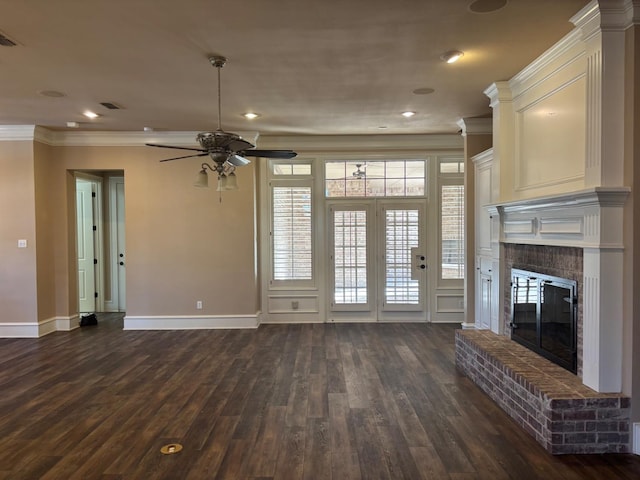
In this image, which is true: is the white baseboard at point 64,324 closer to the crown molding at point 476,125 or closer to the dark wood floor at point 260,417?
the dark wood floor at point 260,417

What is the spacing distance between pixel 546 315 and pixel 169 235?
16.2 feet

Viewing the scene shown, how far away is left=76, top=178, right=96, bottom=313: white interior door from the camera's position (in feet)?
23.7

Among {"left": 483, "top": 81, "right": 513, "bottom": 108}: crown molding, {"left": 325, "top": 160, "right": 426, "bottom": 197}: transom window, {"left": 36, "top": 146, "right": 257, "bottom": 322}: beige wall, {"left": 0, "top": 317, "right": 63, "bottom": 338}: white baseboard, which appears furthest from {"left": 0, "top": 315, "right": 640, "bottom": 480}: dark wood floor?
{"left": 483, "top": 81, "right": 513, "bottom": 108}: crown molding

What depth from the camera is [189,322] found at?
608cm

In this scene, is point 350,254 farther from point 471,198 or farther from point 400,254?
point 471,198

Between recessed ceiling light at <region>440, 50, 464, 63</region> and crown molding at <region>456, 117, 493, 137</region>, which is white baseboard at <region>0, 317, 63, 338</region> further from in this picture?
crown molding at <region>456, 117, 493, 137</region>

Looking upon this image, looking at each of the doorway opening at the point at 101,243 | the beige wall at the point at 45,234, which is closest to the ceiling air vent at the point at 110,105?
the beige wall at the point at 45,234

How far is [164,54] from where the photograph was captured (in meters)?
3.26

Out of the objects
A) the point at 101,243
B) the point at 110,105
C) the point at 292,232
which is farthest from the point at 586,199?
the point at 101,243

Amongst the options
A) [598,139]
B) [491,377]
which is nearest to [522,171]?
[598,139]

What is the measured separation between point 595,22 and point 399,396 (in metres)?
3.08

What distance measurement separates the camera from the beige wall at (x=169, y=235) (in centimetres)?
600

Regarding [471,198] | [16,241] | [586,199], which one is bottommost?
[16,241]

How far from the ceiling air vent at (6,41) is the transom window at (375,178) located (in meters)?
4.17
